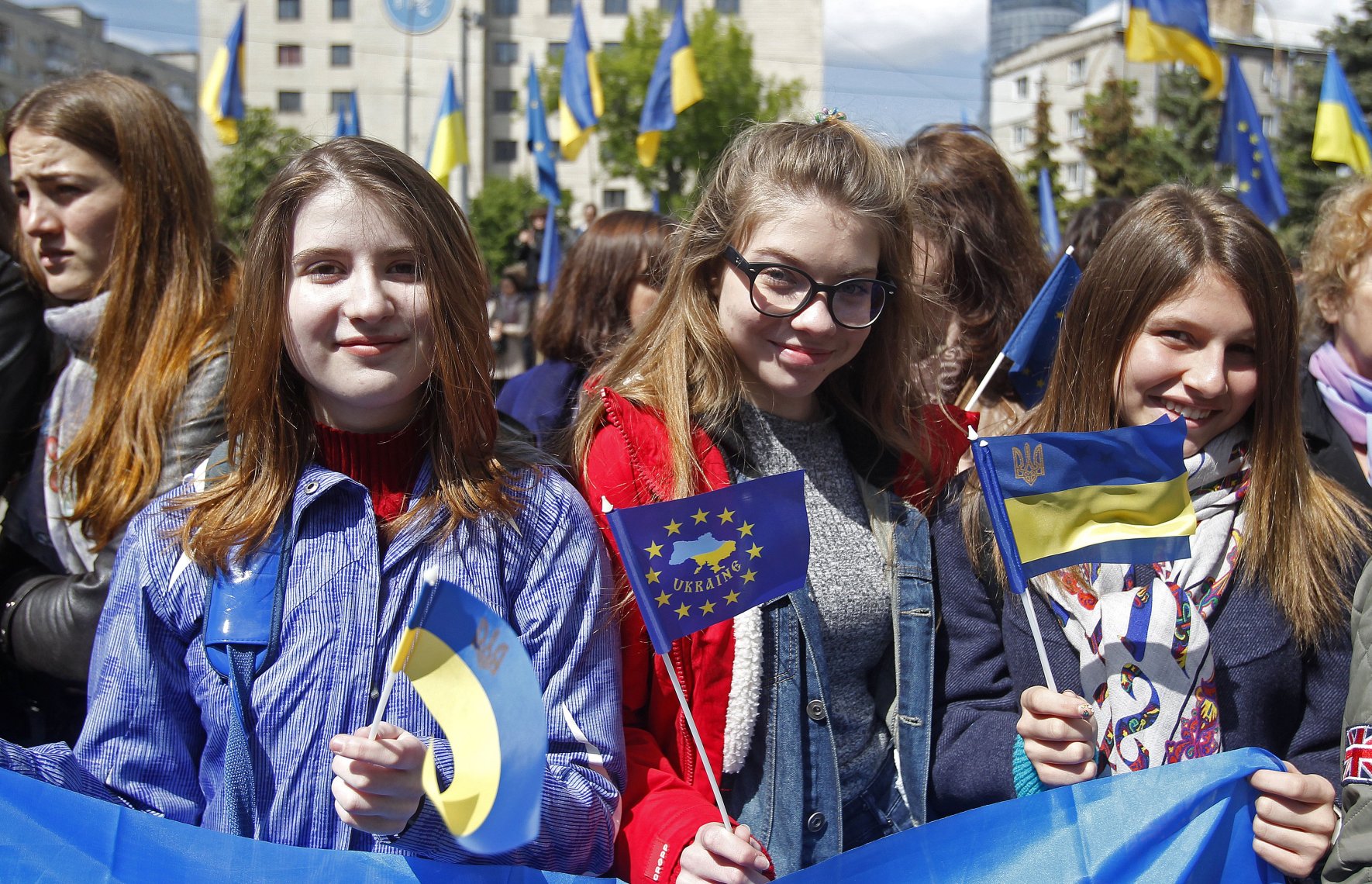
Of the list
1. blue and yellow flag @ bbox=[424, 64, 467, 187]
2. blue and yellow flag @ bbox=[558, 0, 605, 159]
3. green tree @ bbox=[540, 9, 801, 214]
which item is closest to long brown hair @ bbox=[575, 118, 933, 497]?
blue and yellow flag @ bbox=[424, 64, 467, 187]

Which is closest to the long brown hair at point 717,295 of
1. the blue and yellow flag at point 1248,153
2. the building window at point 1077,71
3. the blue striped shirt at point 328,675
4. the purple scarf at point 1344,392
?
the blue striped shirt at point 328,675

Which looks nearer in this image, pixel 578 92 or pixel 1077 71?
pixel 578 92

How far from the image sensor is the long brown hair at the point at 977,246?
3354mm

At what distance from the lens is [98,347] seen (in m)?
2.71

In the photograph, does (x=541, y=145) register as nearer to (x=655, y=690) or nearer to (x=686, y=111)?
(x=655, y=690)

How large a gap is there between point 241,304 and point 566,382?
2343mm

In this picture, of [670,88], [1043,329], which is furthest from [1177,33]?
[1043,329]

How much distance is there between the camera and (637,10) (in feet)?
191

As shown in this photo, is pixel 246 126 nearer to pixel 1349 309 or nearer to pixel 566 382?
pixel 566 382

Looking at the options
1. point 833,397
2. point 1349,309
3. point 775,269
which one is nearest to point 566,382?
point 833,397

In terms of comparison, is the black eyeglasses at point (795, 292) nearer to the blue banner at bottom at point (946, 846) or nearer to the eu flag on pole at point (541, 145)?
the blue banner at bottom at point (946, 846)

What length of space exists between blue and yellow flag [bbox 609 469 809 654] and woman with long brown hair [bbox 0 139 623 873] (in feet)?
0.67

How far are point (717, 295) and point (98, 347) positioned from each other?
1515mm

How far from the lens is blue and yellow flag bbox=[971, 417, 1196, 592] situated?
6.52ft
